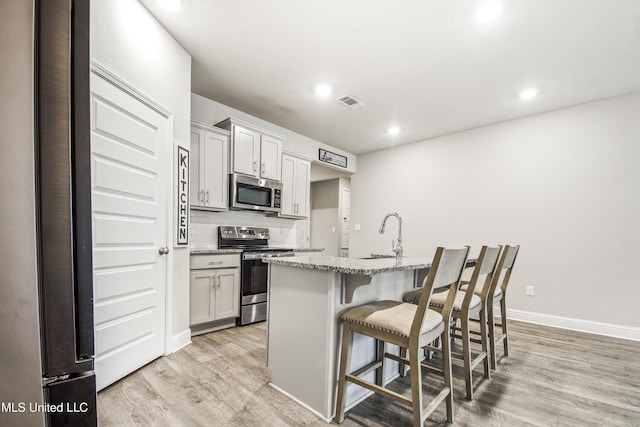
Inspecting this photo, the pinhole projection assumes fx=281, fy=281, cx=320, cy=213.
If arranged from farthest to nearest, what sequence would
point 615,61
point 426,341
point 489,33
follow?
point 615,61 → point 489,33 → point 426,341

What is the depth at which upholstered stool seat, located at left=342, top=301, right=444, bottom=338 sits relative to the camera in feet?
4.68

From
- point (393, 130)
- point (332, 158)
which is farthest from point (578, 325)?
Answer: point (332, 158)

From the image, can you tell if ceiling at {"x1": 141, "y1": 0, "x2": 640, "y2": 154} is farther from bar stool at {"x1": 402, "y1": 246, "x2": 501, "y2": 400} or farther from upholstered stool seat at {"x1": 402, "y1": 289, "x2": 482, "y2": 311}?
upholstered stool seat at {"x1": 402, "y1": 289, "x2": 482, "y2": 311}

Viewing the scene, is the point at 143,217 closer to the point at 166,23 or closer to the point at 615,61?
the point at 166,23

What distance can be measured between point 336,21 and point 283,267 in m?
1.90

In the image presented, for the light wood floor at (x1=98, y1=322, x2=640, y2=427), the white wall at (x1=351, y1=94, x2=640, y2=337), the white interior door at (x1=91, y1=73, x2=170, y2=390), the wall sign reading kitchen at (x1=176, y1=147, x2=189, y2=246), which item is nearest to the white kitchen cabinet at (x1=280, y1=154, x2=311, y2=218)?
the wall sign reading kitchen at (x1=176, y1=147, x2=189, y2=246)

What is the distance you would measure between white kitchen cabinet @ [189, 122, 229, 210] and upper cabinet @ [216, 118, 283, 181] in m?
0.11

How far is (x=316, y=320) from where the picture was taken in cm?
165

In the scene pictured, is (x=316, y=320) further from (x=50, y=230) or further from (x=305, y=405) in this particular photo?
(x=50, y=230)

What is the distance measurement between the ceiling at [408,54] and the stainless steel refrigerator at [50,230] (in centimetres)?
191

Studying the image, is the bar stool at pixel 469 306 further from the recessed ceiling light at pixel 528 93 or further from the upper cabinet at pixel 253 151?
the upper cabinet at pixel 253 151

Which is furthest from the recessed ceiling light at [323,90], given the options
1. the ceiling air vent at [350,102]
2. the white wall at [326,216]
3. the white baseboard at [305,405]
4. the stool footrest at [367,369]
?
the white wall at [326,216]

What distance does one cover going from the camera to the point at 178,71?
8.16 ft

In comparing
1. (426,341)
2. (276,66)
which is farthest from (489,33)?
(426,341)
